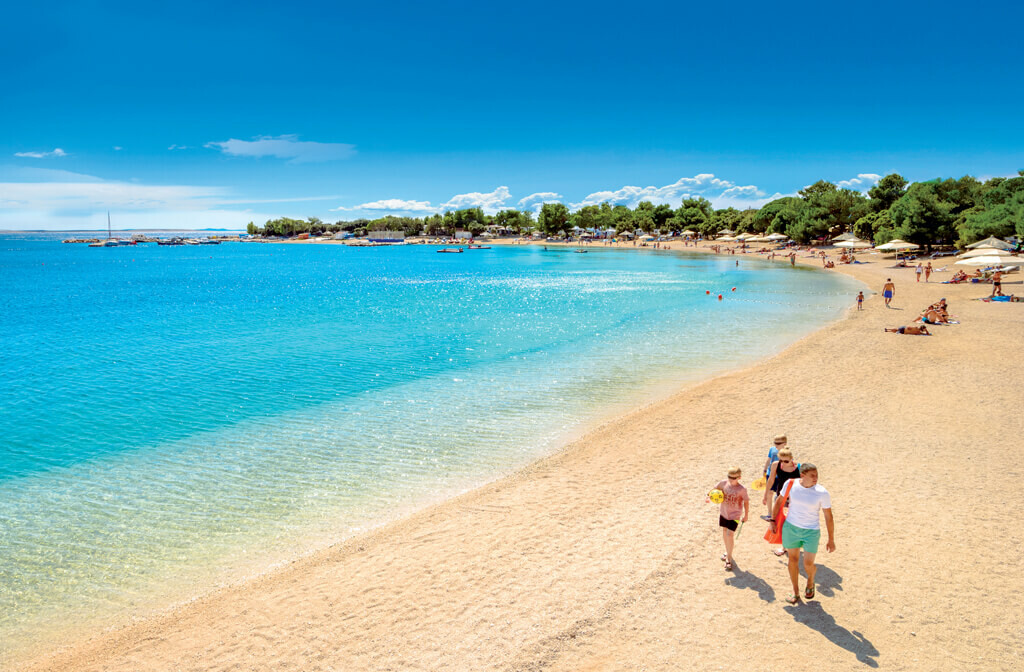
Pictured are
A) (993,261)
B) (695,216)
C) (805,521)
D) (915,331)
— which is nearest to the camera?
(805,521)

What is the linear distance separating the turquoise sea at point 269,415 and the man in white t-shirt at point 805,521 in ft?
21.9

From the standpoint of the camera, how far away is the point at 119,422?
1698 centimetres

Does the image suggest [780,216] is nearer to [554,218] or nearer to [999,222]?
[999,222]

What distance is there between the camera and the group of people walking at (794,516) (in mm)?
6715

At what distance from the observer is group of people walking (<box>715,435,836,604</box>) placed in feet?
22.0

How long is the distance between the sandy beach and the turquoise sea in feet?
4.22

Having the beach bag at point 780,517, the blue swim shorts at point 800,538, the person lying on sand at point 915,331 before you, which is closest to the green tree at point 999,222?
the person lying on sand at point 915,331

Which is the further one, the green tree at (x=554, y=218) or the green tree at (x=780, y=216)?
the green tree at (x=554, y=218)

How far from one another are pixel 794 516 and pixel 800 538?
29cm

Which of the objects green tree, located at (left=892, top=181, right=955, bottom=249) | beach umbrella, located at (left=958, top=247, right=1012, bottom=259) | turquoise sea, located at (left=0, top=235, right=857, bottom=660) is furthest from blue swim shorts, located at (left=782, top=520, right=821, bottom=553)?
green tree, located at (left=892, top=181, right=955, bottom=249)

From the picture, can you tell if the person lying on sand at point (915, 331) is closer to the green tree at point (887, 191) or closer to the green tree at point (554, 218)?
the green tree at point (887, 191)

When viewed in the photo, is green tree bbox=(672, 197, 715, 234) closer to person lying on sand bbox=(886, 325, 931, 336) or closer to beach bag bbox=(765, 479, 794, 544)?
person lying on sand bbox=(886, 325, 931, 336)

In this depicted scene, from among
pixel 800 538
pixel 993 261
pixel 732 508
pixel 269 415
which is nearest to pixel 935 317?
pixel 993 261

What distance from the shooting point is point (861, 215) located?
308 ft
